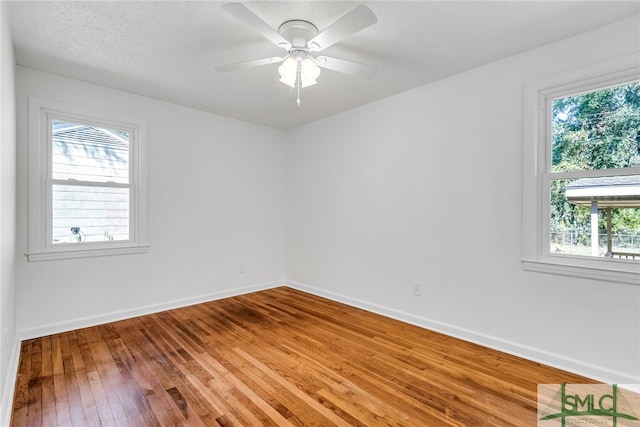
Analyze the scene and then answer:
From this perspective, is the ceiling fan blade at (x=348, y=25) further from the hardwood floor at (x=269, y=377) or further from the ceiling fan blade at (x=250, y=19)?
the hardwood floor at (x=269, y=377)

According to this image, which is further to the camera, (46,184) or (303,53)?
(46,184)

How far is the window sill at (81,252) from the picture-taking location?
9.50 ft

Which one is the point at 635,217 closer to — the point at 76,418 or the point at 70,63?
the point at 76,418

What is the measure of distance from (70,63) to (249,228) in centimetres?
265

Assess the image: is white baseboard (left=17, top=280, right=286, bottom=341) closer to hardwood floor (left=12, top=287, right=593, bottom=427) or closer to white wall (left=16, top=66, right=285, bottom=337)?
white wall (left=16, top=66, right=285, bottom=337)

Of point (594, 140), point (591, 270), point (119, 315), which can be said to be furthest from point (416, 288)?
point (119, 315)

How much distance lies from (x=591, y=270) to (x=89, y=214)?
4.50 meters

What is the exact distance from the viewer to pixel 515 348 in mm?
2576

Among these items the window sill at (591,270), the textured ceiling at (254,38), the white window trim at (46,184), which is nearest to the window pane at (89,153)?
the white window trim at (46,184)

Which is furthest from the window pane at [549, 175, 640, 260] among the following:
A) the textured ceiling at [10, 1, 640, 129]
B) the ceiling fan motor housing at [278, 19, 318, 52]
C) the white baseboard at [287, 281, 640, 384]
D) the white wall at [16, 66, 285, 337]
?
the white wall at [16, 66, 285, 337]

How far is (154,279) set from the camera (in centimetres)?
364

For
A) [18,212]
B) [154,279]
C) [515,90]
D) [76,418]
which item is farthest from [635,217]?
[18,212]

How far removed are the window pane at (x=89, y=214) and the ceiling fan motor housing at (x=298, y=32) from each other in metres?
2.52

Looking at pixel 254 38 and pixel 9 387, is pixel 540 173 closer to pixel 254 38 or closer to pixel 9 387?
pixel 254 38
